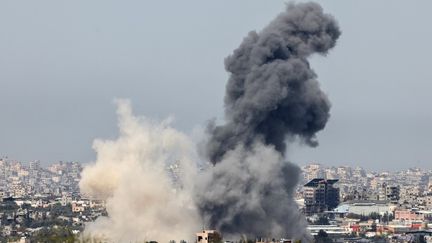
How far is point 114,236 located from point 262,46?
11.5 m

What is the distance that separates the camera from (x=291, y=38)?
7038 centimetres

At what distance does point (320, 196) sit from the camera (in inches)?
5655

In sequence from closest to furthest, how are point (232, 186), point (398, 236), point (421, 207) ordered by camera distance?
point (232, 186), point (398, 236), point (421, 207)

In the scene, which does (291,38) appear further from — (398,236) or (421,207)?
(421,207)

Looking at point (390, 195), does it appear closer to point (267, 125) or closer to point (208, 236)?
point (267, 125)

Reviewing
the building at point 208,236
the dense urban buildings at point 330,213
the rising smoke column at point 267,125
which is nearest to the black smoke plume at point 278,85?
the rising smoke column at point 267,125

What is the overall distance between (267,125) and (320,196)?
75.6m

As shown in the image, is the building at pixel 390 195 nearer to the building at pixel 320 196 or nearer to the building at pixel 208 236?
the building at pixel 320 196

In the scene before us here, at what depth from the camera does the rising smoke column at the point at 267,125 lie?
67500 mm

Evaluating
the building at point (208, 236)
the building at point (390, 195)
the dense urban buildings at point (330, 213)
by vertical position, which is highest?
the building at point (390, 195)

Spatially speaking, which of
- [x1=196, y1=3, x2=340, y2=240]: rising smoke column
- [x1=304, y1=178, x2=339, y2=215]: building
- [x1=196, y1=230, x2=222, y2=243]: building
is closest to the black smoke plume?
[x1=196, y1=3, x2=340, y2=240]: rising smoke column

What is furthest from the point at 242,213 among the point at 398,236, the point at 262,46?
the point at 398,236

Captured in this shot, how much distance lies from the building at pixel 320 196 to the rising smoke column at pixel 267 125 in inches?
2680

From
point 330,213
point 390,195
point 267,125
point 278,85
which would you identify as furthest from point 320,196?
point 278,85
